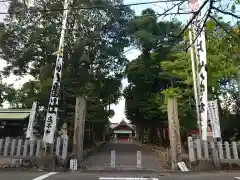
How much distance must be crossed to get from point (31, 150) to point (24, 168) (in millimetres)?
794

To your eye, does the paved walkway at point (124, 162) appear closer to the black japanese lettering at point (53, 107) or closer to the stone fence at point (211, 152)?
the stone fence at point (211, 152)

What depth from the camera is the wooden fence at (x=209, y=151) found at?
11.1m

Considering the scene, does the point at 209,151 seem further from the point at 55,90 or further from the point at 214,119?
the point at 55,90

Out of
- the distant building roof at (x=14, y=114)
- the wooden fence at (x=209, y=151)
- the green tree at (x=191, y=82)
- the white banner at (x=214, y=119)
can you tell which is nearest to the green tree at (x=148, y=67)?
the green tree at (x=191, y=82)

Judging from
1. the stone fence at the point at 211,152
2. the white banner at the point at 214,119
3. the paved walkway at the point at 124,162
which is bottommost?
the paved walkway at the point at 124,162

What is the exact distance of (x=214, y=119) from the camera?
Answer: 476 inches

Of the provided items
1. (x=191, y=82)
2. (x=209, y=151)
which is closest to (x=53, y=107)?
(x=209, y=151)

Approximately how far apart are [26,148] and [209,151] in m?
7.14

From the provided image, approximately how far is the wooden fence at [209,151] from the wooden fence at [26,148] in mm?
4850

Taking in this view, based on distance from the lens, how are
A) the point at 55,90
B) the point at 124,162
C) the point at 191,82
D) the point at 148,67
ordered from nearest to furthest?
the point at 55,90 < the point at 124,162 < the point at 191,82 < the point at 148,67

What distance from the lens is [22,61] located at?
23.3 m

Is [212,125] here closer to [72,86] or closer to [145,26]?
[72,86]

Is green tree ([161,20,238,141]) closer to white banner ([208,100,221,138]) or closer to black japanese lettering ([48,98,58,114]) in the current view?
white banner ([208,100,221,138])

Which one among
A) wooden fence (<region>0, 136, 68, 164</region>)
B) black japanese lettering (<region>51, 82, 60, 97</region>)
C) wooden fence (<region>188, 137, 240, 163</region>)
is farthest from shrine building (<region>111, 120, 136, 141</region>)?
wooden fence (<region>188, 137, 240, 163</region>)
